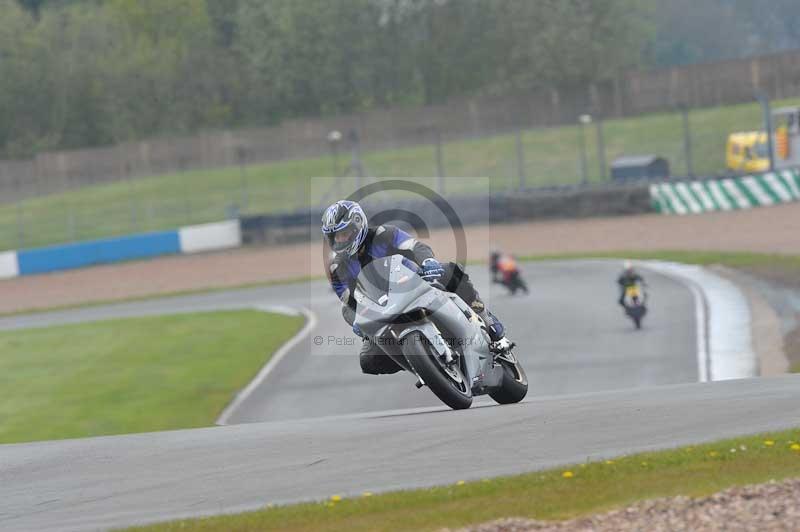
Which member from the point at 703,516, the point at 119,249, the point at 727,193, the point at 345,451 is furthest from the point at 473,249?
the point at 703,516

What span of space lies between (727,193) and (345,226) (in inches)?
1137

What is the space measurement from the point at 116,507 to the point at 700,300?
1675cm

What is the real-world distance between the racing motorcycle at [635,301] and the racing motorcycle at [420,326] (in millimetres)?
11008

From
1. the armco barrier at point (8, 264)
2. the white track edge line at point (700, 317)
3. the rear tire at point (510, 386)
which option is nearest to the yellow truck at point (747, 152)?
the white track edge line at point (700, 317)

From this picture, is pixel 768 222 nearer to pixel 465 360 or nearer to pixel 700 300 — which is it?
pixel 700 300

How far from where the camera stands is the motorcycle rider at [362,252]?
923cm

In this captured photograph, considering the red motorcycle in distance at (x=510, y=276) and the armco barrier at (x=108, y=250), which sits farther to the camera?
the armco barrier at (x=108, y=250)

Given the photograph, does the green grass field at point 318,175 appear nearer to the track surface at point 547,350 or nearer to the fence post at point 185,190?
the fence post at point 185,190

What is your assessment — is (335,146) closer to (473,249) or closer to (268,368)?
(473,249)

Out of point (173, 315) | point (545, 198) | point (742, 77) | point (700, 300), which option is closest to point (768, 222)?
point (545, 198)

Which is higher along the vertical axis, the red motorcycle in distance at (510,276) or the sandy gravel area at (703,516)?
the sandy gravel area at (703,516)

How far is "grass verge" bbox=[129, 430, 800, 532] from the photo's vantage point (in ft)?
21.5

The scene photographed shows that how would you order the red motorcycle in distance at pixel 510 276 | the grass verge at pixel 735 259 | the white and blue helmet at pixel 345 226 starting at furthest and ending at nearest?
1. the red motorcycle in distance at pixel 510 276
2. the grass verge at pixel 735 259
3. the white and blue helmet at pixel 345 226

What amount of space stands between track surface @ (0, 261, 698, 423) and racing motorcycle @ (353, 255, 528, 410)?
1.51m
